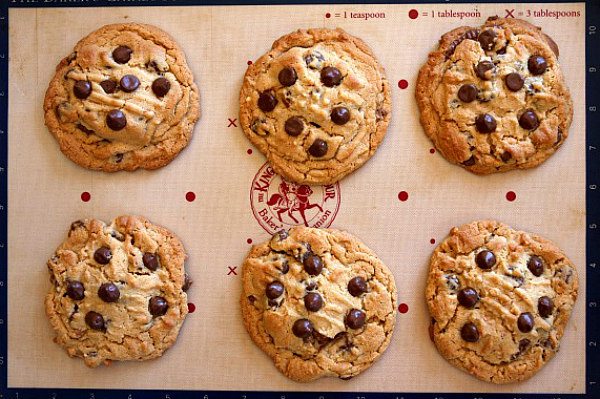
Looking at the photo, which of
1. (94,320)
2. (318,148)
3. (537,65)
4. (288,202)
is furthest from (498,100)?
(94,320)

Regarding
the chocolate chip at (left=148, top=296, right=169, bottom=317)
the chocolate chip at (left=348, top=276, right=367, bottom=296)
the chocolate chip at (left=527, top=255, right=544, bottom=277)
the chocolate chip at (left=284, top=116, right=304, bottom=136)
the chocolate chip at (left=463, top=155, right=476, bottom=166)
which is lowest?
the chocolate chip at (left=148, top=296, right=169, bottom=317)

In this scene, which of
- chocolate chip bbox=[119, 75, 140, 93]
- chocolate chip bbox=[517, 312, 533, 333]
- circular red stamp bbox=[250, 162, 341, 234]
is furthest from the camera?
circular red stamp bbox=[250, 162, 341, 234]

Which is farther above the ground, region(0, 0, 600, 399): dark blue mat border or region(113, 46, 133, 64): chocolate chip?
region(113, 46, 133, 64): chocolate chip

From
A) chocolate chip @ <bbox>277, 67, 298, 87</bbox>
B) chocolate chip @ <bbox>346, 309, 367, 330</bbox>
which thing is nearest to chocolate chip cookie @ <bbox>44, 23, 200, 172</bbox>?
chocolate chip @ <bbox>277, 67, 298, 87</bbox>

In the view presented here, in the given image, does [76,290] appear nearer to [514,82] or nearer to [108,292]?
[108,292]

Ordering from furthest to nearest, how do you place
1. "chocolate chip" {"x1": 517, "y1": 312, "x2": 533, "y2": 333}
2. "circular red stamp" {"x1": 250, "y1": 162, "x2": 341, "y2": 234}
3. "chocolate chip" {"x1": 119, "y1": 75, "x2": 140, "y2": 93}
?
"circular red stamp" {"x1": 250, "y1": 162, "x2": 341, "y2": 234} < "chocolate chip" {"x1": 119, "y1": 75, "x2": 140, "y2": 93} < "chocolate chip" {"x1": 517, "y1": 312, "x2": 533, "y2": 333}

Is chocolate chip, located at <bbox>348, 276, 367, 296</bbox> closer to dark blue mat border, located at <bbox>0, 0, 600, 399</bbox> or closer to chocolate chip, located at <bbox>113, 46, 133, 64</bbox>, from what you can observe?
dark blue mat border, located at <bbox>0, 0, 600, 399</bbox>

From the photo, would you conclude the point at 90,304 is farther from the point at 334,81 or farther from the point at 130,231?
the point at 334,81
